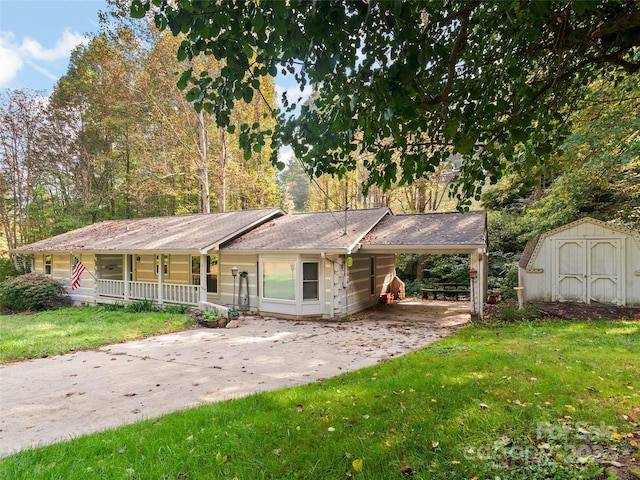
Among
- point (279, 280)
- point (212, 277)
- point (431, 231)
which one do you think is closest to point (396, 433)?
point (279, 280)

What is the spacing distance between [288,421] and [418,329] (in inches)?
270

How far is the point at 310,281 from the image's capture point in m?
11.9

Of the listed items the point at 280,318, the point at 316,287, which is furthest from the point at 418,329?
the point at 280,318

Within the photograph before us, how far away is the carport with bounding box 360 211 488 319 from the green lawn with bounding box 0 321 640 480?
5.27 metres

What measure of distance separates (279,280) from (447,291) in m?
7.81

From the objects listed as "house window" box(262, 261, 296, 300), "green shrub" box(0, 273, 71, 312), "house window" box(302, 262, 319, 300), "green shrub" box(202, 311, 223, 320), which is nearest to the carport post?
"green shrub" box(202, 311, 223, 320)

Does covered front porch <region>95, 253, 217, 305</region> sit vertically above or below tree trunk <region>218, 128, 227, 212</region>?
below

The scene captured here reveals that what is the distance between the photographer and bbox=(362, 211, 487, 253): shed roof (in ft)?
34.7

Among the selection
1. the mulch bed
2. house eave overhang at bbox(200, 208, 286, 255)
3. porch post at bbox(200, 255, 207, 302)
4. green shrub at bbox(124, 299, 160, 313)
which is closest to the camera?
the mulch bed

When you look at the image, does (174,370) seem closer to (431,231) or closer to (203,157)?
(431,231)

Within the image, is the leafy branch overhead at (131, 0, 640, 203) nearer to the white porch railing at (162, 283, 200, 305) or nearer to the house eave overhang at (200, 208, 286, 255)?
the house eave overhang at (200, 208, 286, 255)

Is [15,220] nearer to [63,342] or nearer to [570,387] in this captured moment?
[63,342]

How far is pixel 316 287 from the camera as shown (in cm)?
1194

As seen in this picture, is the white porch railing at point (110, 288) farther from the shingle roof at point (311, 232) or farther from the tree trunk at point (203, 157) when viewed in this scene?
the tree trunk at point (203, 157)
